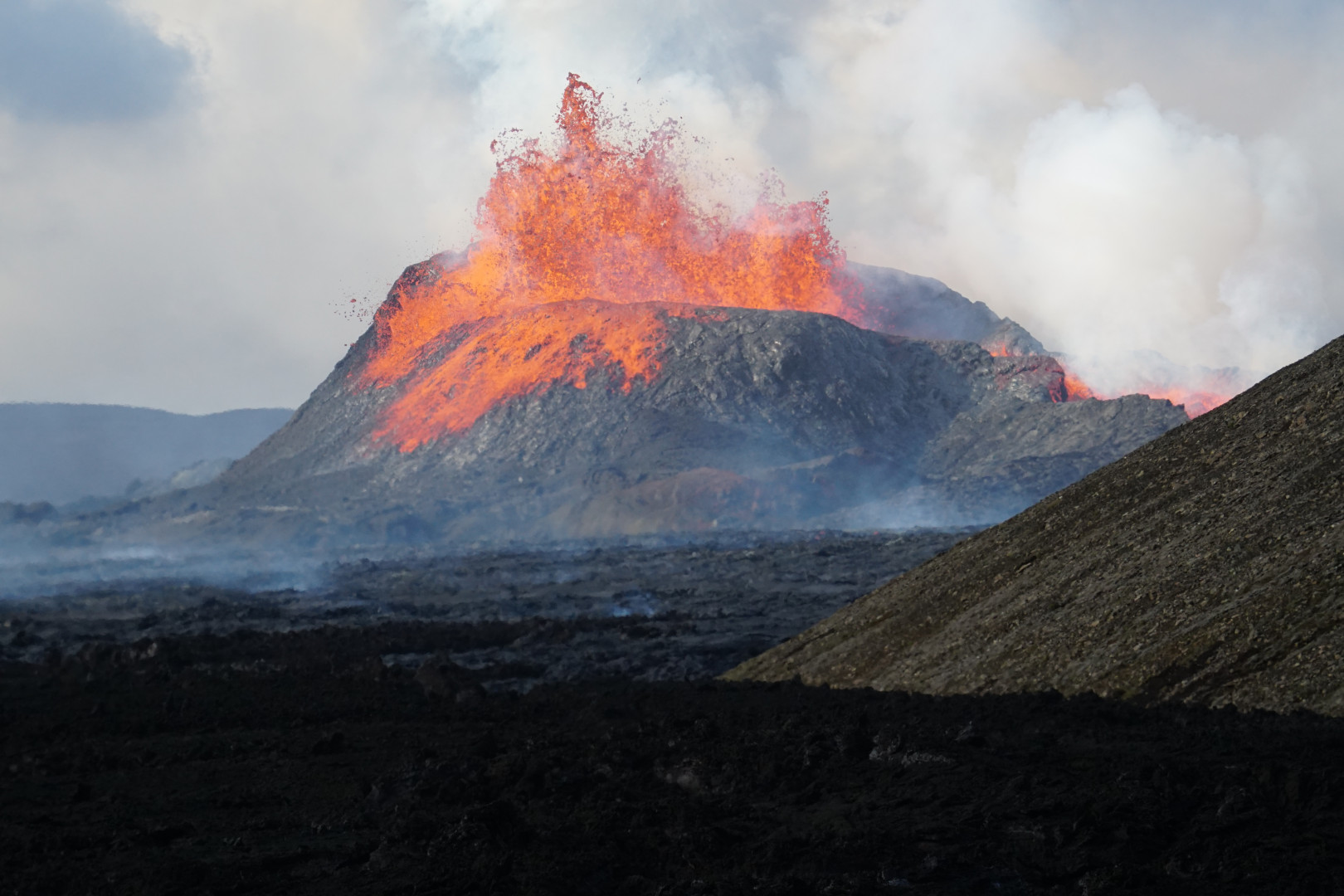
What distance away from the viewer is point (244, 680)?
3669cm

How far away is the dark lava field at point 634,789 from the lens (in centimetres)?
1323

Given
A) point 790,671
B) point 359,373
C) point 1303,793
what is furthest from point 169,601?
point 359,373

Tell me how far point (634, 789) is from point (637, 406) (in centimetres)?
11742

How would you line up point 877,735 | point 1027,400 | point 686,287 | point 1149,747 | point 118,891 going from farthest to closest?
point 686,287
point 1027,400
point 877,735
point 1149,747
point 118,891

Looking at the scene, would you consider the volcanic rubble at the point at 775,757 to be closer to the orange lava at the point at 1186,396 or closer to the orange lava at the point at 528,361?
the orange lava at the point at 528,361

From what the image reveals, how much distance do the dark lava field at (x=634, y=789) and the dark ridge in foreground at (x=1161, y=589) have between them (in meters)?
1.70

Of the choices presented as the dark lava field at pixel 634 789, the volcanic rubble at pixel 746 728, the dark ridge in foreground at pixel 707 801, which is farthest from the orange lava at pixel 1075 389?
the dark ridge in foreground at pixel 707 801

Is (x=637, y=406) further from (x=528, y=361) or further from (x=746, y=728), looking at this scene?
(x=746, y=728)

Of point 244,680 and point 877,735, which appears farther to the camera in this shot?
point 244,680

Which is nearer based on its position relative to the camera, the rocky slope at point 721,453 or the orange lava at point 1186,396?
the rocky slope at point 721,453

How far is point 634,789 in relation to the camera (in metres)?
18.6

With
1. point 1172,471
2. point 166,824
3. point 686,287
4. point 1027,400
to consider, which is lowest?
point 166,824

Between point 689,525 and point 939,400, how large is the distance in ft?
140

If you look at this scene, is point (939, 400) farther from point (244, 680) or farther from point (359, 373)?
point (244, 680)
